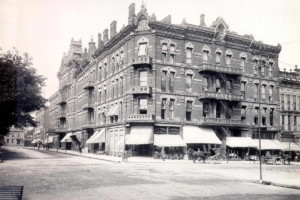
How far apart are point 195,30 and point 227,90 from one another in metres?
9.22

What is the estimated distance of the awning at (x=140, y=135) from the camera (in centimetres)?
3441

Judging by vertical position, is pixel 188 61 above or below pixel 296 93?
above

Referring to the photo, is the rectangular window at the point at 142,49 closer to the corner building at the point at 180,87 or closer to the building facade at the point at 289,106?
the corner building at the point at 180,87

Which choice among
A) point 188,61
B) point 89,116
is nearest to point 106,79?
point 89,116

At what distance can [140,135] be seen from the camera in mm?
35000

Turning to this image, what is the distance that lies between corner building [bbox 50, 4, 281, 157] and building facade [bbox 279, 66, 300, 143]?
1831 mm

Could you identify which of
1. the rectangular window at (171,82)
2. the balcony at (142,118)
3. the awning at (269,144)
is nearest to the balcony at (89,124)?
the balcony at (142,118)

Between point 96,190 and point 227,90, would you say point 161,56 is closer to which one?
point 227,90

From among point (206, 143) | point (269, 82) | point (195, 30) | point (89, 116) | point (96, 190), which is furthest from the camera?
point (89, 116)

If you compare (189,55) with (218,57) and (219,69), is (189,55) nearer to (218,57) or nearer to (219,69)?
(219,69)

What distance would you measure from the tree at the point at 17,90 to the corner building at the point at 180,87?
33.0 ft

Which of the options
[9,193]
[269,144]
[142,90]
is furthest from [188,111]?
[9,193]

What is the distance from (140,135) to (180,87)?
26.3 ft

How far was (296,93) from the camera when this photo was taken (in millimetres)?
47406
